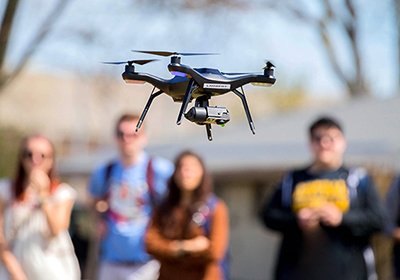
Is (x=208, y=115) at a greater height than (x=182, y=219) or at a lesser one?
greater

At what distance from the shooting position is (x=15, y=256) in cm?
751

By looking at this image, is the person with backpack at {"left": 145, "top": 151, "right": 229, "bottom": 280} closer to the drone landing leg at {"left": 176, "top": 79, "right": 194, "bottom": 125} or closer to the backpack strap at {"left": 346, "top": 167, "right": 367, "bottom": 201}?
the backpack strap at {"left": 346, "top": 167, "right": 367, "bottom": 201}

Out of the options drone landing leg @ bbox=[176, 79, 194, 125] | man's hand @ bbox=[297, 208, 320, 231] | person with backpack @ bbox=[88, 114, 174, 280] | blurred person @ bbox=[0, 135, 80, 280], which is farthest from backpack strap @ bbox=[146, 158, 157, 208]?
drone landing leg @ bbox=[176, 79, 194, 125]

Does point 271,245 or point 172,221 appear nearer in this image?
point 172,221

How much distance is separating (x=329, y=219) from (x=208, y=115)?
4.43 meters

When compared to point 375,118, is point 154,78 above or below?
below

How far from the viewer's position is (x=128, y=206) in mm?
8086

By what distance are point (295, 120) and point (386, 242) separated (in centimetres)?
996

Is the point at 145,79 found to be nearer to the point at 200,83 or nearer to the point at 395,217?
the point at 200,83

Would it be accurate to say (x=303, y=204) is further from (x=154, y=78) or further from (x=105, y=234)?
(x=154, y=78)

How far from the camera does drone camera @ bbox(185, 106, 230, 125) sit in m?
3.17

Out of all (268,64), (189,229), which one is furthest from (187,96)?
(189,229)

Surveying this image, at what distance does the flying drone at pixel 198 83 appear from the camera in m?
3.17

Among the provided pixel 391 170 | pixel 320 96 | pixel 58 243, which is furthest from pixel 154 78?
pixel 320 96
